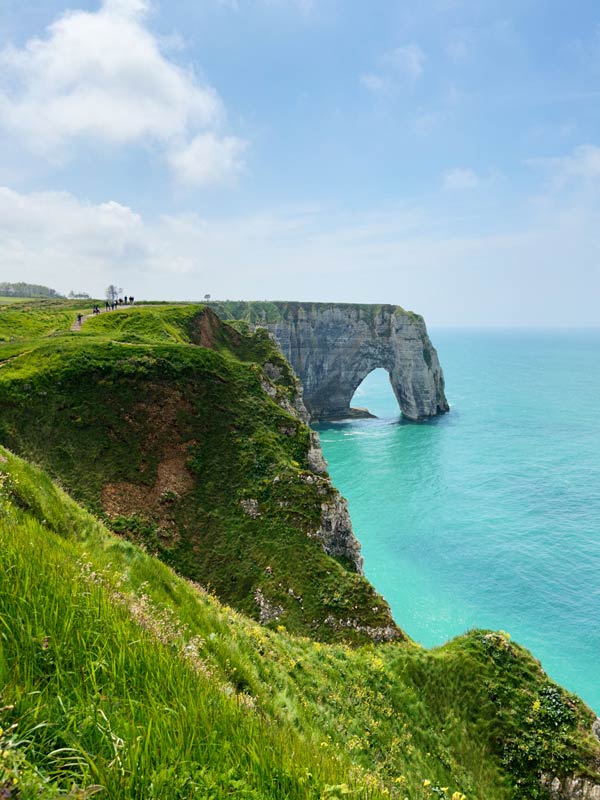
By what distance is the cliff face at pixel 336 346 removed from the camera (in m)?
122

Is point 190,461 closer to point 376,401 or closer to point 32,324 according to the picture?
point 32,324

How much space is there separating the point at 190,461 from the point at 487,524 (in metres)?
43.1

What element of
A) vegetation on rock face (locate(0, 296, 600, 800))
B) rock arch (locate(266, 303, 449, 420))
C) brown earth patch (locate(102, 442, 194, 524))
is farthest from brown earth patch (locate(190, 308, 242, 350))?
rock arch (locate(266, 303, 449, 420))

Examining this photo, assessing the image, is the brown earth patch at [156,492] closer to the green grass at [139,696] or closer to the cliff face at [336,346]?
the green grass at [139,696]

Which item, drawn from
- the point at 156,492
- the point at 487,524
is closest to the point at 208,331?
the point at 156,492

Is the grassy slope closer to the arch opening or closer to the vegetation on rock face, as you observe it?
the vegetation on rock face

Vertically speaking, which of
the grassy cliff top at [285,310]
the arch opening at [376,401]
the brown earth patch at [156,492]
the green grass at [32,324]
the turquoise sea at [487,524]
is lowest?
the turquoise sea at [487,524]

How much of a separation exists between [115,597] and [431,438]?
98698 millimetres

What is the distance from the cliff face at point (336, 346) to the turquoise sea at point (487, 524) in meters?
14.1

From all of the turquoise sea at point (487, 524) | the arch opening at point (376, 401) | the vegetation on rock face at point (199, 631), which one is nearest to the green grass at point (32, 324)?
the vegetation on rock face at point (199, 631)

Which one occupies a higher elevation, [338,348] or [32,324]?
[338,348]

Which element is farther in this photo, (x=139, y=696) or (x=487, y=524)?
(x=487, y=524)

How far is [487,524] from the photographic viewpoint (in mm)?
55844

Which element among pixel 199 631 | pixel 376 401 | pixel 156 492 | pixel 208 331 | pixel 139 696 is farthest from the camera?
pixel 376 401
